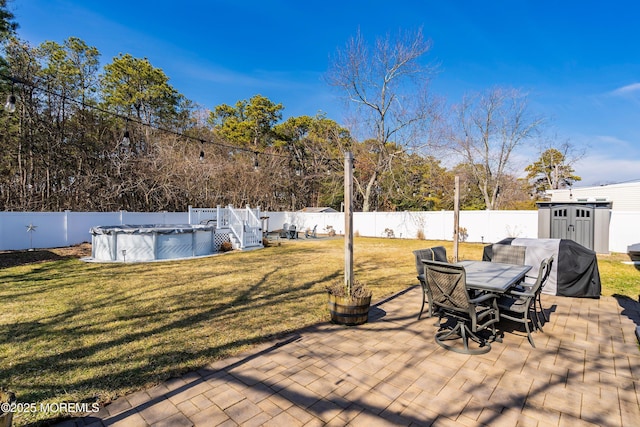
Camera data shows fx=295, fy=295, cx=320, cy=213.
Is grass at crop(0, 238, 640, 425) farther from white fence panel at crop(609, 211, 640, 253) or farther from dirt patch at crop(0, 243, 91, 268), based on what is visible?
white fence panel at crop(609, 211, 640, 253)

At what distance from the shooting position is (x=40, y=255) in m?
8.88

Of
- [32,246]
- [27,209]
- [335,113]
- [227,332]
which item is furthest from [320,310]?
[335,113]

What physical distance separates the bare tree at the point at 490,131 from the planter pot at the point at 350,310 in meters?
18.1

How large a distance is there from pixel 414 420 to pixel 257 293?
3750 millimetres

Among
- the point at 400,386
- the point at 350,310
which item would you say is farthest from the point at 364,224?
the point at 400,386

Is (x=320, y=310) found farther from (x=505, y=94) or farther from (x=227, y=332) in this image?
(x=505, y=94)

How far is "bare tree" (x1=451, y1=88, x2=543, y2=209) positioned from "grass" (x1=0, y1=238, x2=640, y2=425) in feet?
41.1

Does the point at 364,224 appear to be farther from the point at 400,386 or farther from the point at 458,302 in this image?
the point at 400,386

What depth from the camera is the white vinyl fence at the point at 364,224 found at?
9.80 meters

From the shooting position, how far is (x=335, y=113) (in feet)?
63.4

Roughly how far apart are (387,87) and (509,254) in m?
15.3

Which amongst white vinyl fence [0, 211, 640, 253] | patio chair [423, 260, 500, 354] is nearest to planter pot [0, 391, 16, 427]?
patio chair [423, 260, 500, 354]

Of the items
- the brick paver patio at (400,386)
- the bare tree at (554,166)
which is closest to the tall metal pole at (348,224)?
the brick paver patio at (400,386)

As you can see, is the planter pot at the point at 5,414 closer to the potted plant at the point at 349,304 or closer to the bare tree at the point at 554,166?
the potted plant at the point at 349,304
